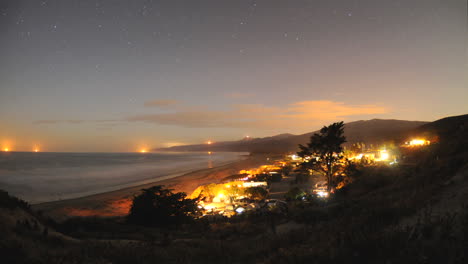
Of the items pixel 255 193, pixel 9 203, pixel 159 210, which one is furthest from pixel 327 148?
pixel 9 203

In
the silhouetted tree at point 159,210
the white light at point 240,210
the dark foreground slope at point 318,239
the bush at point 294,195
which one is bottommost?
the white light at point 240,210

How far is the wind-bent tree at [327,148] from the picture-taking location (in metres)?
20.1

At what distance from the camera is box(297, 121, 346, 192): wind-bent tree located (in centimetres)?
2011

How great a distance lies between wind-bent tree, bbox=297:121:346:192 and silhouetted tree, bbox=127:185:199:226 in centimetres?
1047

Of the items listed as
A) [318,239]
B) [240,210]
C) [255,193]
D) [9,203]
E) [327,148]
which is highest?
[327,148]

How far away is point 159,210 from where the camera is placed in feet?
47.6

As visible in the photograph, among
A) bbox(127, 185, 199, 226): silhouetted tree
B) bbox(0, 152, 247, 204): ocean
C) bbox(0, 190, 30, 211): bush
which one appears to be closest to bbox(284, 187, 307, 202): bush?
bbox(127, 185, 199, 226): silhouetted tree

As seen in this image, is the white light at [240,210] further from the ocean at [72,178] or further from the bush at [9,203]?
the ocean at [72,178]

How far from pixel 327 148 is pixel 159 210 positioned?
45.1 feet

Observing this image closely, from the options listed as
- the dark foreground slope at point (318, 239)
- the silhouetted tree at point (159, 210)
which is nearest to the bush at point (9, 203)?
the dark foreground slope at point (318, 239)

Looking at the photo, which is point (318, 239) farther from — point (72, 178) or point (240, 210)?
point (72, 178)

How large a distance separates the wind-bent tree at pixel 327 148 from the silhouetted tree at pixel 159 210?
1047 cm

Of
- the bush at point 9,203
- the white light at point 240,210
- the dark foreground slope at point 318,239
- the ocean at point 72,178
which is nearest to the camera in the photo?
the dark foreground slope at point 318,239

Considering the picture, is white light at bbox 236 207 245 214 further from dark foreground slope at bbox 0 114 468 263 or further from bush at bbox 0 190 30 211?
bush at bbox 0 190 30 211
